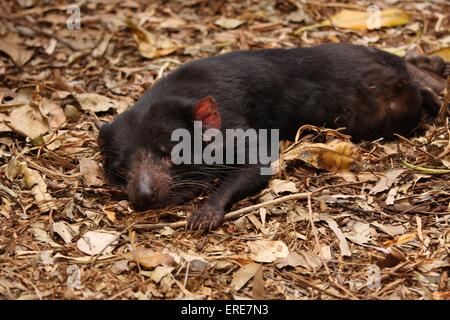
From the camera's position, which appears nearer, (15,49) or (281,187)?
(281,187)

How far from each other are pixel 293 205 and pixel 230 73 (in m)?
1.03

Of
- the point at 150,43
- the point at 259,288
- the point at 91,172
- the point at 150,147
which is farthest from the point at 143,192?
the point at 150,43

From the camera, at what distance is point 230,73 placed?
4473mm

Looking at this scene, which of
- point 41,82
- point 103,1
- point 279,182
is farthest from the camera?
point 103,1

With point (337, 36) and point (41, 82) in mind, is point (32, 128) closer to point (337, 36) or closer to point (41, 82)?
point (41, 82)

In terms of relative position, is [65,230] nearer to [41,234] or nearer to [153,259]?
[41,234]

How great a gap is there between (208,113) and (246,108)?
0.45 m

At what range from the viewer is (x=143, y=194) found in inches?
148

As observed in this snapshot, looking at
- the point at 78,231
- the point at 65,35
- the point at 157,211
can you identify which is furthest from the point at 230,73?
→ the point at 65,35

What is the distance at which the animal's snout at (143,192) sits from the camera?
3.77 meters

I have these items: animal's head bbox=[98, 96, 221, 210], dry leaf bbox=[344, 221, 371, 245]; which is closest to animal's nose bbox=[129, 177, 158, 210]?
animal's head bbox=[98, 96, 221, 210]

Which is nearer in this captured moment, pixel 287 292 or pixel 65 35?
pixel 287 292

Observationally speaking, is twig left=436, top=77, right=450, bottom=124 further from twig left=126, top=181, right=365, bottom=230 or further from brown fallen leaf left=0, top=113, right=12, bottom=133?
brown fallen leaf left=0, top=113, right=12, bottom=133

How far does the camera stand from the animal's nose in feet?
12.4
